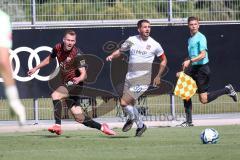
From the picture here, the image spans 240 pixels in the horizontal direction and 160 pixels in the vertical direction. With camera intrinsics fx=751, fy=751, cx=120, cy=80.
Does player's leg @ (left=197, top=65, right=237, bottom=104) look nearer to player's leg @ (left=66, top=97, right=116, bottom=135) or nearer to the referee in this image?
the referee

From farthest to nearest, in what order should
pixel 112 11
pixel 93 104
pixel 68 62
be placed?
pixel 112 11, pixel 93 104, pixel 68 62

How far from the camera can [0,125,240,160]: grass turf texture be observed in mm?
10453

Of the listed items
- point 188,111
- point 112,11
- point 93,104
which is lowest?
point 188,111

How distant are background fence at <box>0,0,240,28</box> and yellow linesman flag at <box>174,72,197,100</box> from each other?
5.94 feet

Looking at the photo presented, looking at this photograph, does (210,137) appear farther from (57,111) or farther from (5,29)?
(5,29)

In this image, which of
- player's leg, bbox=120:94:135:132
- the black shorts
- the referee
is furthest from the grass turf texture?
the black shorts

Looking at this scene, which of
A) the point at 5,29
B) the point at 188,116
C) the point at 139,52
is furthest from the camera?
the point at 188,116

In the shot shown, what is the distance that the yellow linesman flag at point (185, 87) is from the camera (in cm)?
1675

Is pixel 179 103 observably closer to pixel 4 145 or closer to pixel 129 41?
pixel 129 41

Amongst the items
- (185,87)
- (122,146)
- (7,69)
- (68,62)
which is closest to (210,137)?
(122,146)

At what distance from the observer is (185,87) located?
1691cm

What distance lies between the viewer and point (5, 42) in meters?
5.77

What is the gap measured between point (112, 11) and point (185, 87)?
9.69 ft

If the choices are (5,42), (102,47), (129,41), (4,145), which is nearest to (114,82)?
(102,47)
